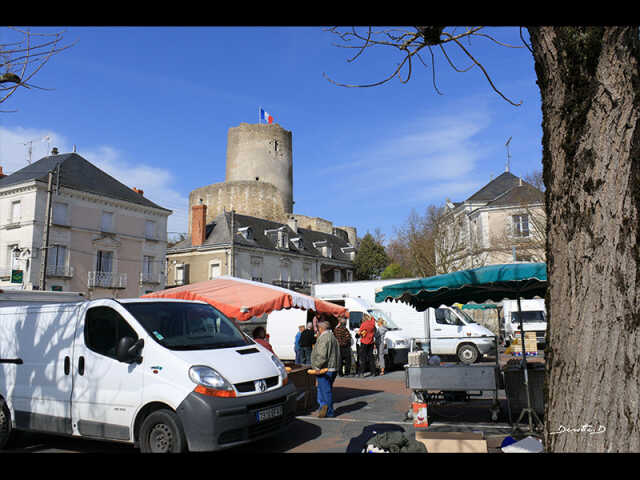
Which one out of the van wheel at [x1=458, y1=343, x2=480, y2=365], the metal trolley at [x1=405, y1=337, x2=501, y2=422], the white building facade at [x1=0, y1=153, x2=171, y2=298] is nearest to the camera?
the metal trolley at [x1=405, y1=337, x2=501, y2=422]

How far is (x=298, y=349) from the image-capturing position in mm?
14461

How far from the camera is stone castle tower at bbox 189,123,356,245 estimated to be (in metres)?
59.1

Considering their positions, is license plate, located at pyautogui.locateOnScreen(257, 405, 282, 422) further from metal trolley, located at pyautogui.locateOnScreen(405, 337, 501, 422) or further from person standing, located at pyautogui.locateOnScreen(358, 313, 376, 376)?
person standing, located at pyautogui.locateOnScreen(358, 313, 376, 376)

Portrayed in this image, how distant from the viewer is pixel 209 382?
5078 mm

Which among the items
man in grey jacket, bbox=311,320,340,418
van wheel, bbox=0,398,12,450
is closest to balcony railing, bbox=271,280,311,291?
man in grey jacket, bbox=311,320,340,418

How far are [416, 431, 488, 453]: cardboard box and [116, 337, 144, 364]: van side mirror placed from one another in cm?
320

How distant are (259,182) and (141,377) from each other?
5582 centimetres

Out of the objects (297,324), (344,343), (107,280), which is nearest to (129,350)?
(344,343)

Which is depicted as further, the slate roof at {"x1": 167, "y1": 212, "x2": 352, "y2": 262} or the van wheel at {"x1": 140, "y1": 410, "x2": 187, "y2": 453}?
the slate roof at {"x1": 167, "y1": 212, "x2": 352, "y2": 262}

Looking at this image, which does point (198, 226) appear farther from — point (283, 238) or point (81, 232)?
point (81, 232)
